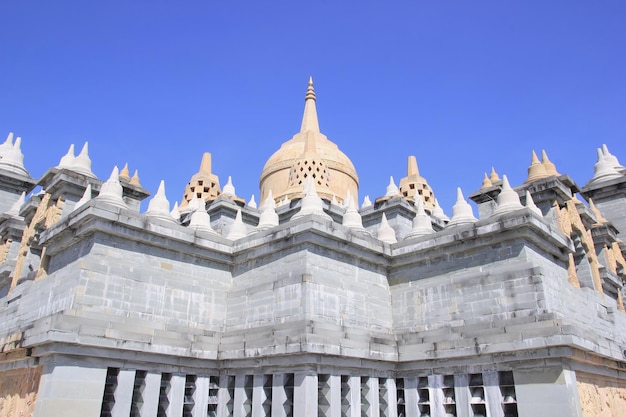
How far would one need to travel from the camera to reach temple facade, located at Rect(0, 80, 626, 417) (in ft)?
37.8

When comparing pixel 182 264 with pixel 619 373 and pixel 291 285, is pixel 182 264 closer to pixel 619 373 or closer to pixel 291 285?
pixel 291 285

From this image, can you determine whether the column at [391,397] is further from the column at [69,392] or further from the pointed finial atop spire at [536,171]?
the pointed finial atop spire at [536,171]

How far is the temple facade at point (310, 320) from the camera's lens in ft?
37.8

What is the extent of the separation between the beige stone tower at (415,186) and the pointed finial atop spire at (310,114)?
7.11m

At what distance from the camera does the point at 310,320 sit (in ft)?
40.4

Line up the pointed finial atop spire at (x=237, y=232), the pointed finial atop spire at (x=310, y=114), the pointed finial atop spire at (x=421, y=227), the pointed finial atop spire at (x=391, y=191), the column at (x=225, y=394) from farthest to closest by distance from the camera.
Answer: the pointed finial atop spire at (x=310, y=114) → the pointed finial atop spire at (x=391, y=191) → the pointed finial atop spire at (x=237, y=232) → the pointed finial atop spire at (x=421, y=227) → the column at (x=225, y=394)

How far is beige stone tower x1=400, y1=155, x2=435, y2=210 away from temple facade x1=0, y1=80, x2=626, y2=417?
14.5 m

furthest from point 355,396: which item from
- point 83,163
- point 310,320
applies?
point 83,163

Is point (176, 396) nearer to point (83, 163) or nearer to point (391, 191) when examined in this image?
point (83, 163)

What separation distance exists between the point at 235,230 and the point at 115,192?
4.04 metres

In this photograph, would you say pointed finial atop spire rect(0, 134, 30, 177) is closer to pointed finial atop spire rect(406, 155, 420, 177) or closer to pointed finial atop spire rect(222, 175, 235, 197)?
pointed finial atop spire rect(222, 175, 235, 197)

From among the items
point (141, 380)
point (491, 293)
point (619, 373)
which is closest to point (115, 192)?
point (141, 380)

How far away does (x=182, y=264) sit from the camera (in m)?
14.3

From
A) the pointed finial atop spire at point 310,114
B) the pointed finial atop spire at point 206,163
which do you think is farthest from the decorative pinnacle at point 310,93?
the pointed finial atop spire at point 206,163
